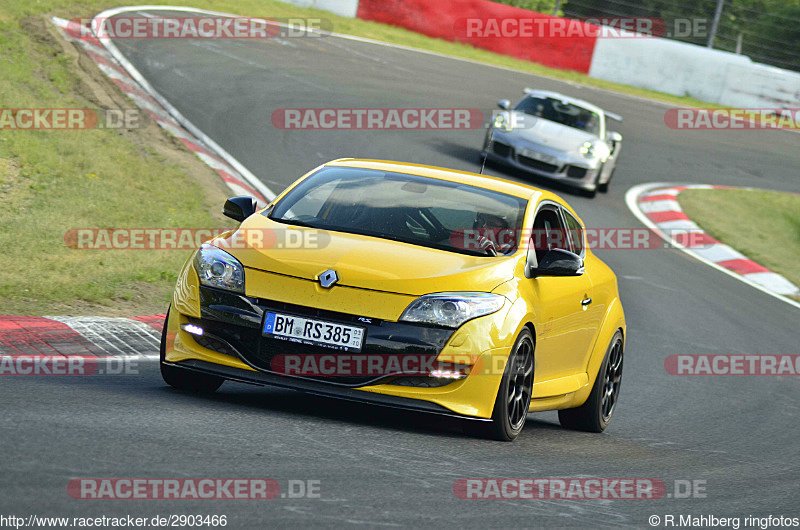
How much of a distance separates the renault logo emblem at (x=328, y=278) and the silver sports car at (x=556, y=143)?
12409mm

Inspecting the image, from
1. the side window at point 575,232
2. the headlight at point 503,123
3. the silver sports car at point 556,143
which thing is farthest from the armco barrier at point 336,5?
the side window at point 575,232

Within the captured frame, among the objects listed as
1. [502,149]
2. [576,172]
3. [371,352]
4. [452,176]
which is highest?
[452,176]

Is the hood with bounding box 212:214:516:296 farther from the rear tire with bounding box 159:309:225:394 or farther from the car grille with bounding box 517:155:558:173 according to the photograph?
the car grille with bounding box 517:155:558:173

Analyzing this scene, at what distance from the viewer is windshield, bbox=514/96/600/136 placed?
64.8 feet

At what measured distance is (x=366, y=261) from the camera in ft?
20.5

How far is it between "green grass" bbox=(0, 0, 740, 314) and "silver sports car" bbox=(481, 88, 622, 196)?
19.6ft

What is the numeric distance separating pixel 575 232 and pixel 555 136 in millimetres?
11140

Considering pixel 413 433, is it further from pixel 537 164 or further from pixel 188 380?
pixel 537 164

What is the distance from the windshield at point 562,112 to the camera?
19750mm

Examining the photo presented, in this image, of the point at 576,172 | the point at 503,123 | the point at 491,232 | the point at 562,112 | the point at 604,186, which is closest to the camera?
the point at 491,232

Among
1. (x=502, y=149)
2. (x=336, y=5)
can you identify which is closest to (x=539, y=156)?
(x=502, y=149)

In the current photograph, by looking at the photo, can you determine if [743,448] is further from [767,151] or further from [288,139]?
[767,151]

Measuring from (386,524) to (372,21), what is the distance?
1103 inches

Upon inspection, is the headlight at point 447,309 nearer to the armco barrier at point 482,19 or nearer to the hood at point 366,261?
the hood at point 366,261
